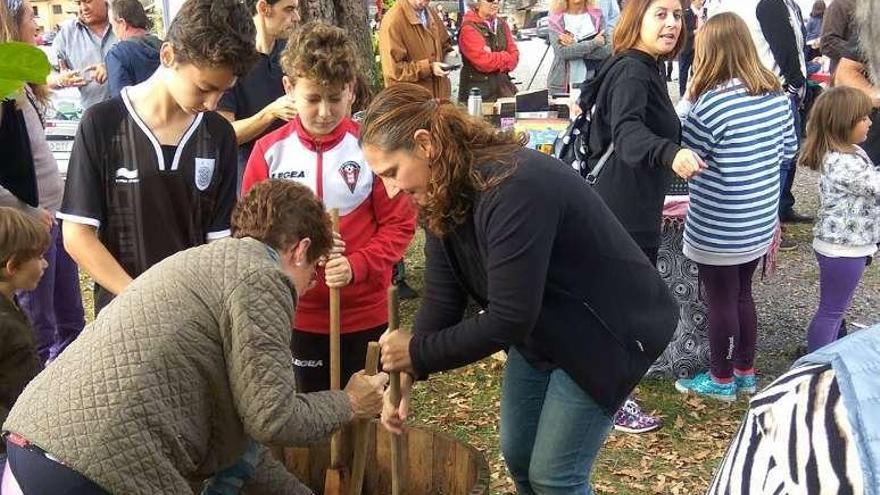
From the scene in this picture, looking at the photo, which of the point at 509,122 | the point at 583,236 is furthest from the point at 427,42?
the point at 583,236

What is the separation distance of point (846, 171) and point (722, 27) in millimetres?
957

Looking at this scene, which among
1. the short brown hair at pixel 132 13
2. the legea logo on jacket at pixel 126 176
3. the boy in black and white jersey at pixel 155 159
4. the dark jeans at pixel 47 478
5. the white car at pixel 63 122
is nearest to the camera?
the dark jeans at pixel 47 478

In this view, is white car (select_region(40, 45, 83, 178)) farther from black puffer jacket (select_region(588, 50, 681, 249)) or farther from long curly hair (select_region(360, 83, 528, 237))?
long curly hair (select_region(360, 83, 528, 237))

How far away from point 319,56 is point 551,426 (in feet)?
4.39

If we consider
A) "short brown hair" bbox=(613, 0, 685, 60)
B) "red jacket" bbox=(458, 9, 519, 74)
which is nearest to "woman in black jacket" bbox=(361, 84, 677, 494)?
"short brown hair" bbox=(613, 0, 685, 60)

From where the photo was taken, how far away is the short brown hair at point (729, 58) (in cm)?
386

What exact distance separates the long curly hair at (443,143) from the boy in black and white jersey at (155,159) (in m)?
0.58

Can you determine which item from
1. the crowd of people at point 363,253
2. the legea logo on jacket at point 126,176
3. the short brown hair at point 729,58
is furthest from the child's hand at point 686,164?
the legea logo on jacket at point 126,176

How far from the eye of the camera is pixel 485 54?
322 inches

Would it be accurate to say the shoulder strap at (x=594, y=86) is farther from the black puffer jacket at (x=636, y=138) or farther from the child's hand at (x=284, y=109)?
the child's hand at (x=284, y=109)

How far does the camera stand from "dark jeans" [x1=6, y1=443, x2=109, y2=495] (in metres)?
1.88

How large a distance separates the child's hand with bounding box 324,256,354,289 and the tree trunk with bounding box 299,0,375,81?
268 cm

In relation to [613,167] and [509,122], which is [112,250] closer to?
[613,167]

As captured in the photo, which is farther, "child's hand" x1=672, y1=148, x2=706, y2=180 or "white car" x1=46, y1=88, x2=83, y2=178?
"white car" x1=46, y1=88, x2=83, y2=178
